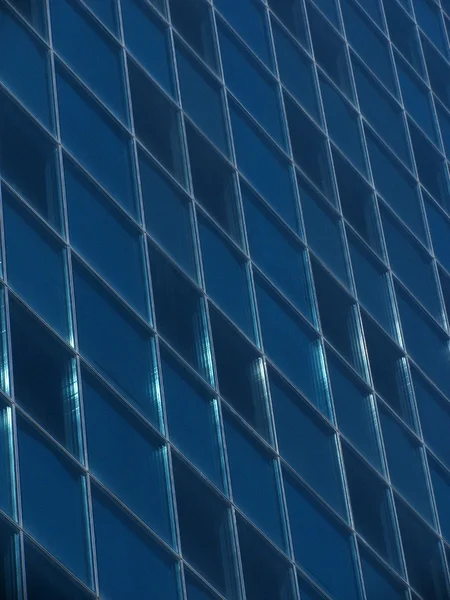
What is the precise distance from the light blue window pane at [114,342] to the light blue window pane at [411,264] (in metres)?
8.48

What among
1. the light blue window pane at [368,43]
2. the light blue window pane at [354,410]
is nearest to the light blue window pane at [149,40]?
the light blue window pane at [354,410]

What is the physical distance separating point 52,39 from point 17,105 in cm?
205

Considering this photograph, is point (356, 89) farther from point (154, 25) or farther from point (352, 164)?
point (154, 25)

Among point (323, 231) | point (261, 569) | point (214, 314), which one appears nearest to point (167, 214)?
point (214, 314)

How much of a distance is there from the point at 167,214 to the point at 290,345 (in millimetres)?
3030

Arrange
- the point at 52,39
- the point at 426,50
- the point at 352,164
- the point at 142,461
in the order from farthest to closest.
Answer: the point at 426,50 < the point at 352,164 < the point at 52,39 < the point at 142,461

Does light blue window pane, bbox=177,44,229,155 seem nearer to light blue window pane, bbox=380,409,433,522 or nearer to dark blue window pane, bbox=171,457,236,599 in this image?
light blue window pane, bbox=380,409,433,522

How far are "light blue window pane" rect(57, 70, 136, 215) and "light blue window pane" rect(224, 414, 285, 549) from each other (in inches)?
151

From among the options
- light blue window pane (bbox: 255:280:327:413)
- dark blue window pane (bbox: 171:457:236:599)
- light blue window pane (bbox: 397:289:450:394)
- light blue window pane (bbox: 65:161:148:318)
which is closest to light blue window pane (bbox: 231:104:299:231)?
light blue window pane (bbox: 255:280:327:413)

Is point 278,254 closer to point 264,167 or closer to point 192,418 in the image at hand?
point 264,167

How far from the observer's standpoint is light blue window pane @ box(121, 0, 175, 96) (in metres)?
30.3

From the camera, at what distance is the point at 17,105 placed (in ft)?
87.4

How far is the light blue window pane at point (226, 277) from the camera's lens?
28547mm

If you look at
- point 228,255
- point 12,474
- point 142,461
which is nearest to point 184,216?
point 228,255
